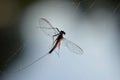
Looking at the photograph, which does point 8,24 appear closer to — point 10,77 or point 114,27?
point 10,77

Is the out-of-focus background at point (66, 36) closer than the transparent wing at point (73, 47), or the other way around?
the transparent wing at point (73, 47)

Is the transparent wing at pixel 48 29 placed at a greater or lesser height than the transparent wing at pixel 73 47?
greater

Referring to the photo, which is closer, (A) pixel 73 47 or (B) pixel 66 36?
(A) pixel 73 47

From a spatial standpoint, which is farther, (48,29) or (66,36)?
(66,36)

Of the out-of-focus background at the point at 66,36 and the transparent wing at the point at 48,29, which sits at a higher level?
the out-of-focus background at the point at 66,36

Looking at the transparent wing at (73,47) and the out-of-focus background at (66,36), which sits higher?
the out-of-focus background at (66,36)

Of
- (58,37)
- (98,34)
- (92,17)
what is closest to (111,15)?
(92,17)

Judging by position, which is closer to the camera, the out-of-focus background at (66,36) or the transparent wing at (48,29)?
the transparent wing at (48,29)

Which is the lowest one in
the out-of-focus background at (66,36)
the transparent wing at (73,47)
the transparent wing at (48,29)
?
the transparent wing at (73,47)
